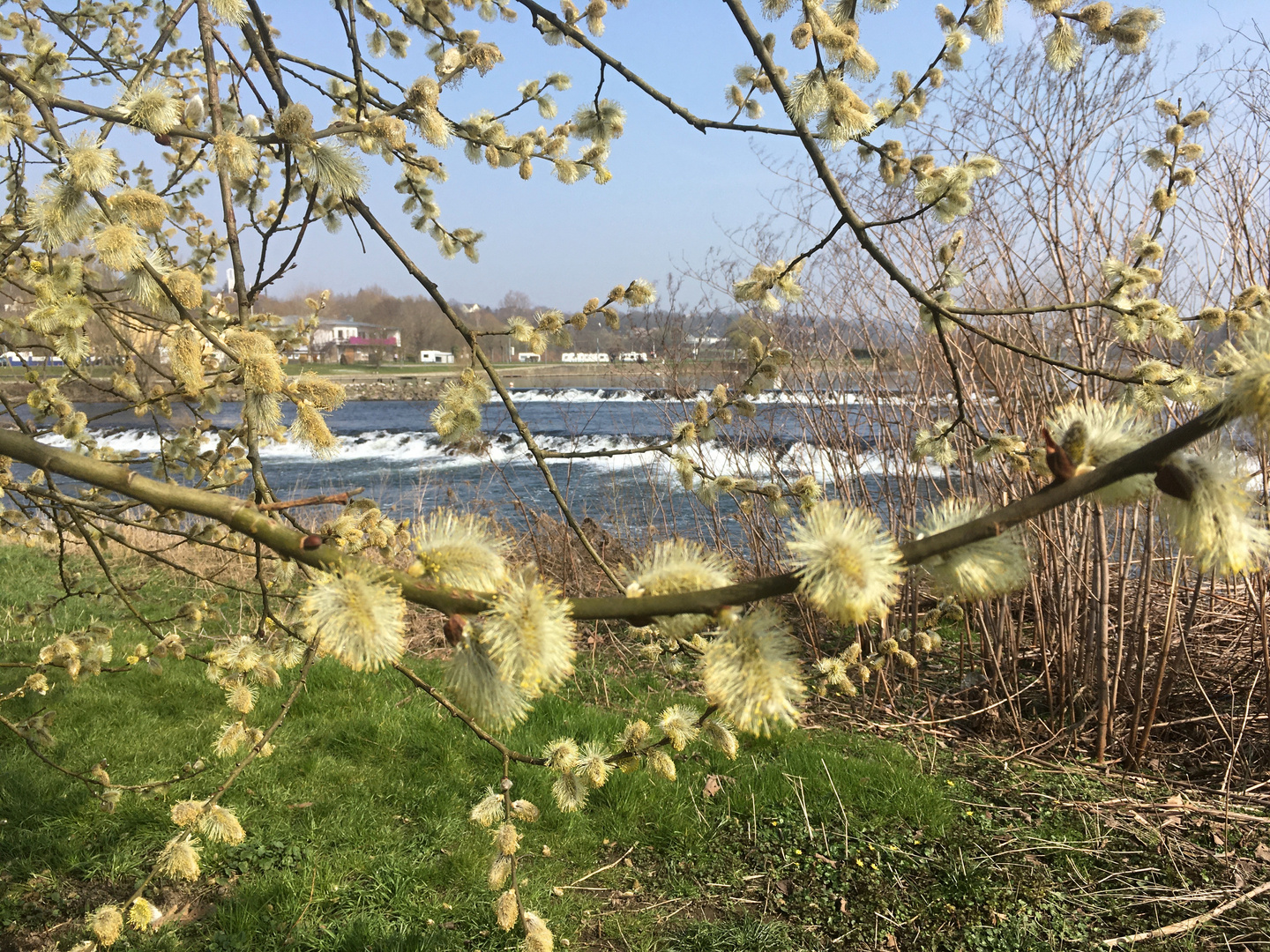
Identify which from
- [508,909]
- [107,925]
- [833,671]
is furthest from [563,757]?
[833,671]

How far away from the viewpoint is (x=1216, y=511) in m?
0.70

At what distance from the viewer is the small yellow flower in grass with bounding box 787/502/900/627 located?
734mm

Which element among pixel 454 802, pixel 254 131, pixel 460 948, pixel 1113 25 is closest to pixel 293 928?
pixel 460 948

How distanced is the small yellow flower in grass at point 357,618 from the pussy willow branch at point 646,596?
0.9 inches

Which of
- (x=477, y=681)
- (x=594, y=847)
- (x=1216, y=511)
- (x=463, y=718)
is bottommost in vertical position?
(x=594, y=847)

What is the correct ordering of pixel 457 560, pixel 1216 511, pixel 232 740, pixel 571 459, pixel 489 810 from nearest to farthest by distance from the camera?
1. pixel 1216 511
2. pixel 457 560
3. pixel 489 810
4. pixel 232 740
5. pixel 571 459

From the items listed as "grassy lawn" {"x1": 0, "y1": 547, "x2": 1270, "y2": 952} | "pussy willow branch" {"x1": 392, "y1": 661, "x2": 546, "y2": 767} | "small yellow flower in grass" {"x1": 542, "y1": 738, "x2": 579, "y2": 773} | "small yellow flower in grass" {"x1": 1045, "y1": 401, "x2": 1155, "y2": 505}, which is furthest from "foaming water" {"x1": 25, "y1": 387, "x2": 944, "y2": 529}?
"grassy lawn" {"x1": 0, "y1": 547, "x2": 1270, "y2": 952}

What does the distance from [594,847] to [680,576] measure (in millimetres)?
2526

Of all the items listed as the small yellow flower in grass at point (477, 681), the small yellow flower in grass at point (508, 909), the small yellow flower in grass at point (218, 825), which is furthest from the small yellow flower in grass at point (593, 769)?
the small yellow flower in grass at point (218, 825)

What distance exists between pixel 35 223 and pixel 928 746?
3964mm

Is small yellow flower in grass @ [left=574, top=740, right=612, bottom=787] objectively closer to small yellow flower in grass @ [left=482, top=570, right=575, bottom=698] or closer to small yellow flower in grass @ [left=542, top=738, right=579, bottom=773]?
small yellow flower in grass @ [left=542, top=738, right=579, bottom=773]

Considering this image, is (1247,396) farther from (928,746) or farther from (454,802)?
(928,746)

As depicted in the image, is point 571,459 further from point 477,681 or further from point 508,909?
point 477,681

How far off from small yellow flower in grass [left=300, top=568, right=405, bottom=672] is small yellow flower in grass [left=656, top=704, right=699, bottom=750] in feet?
2.45
